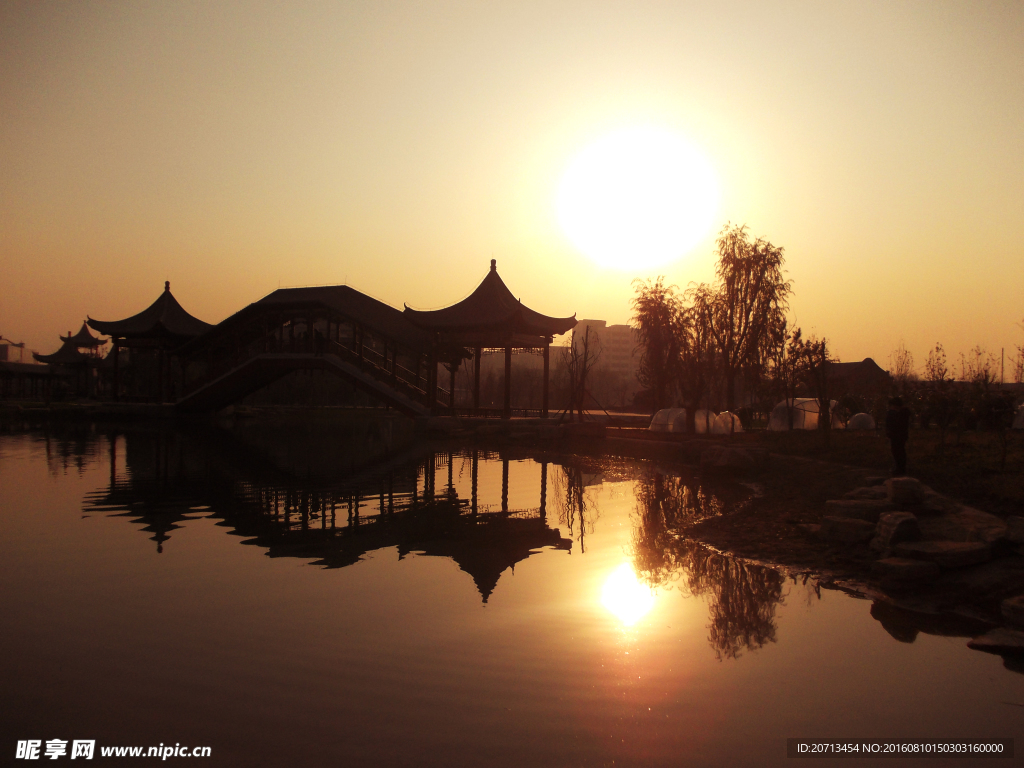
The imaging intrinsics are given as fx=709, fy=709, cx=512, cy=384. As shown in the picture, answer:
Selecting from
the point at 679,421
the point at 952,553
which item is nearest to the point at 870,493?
the point at 952,553

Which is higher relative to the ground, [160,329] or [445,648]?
[160,329]

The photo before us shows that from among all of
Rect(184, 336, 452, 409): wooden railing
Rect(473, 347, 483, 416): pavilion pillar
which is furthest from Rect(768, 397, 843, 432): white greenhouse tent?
Rect(184, 336, 452, 409): wooden railing

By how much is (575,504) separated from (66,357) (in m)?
60.9

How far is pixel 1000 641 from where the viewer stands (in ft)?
19.3

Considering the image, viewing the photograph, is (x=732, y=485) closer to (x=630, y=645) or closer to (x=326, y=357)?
(x=630, y=645)

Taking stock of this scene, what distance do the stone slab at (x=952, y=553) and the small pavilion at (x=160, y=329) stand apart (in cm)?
3885

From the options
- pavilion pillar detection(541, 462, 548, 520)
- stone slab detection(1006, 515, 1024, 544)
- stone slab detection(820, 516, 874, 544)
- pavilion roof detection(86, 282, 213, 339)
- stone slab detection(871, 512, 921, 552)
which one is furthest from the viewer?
pavilion roof detection(86, 282, 213, 339)

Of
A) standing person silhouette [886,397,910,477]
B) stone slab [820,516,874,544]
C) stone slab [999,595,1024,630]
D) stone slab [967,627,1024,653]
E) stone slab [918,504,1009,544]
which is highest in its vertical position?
standing person silhouette [886,397,910,477]

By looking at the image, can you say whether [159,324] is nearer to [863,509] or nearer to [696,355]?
[696,355]

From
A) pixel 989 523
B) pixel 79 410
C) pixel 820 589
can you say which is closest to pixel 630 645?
pixel 820 589

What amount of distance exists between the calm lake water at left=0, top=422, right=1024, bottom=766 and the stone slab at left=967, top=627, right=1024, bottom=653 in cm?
12

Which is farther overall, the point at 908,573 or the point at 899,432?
the point at 899,432

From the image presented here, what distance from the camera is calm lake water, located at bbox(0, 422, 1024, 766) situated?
4320mm

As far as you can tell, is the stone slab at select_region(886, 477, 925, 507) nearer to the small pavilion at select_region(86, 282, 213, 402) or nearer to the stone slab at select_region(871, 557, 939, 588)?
the stone slab at select_region(871, 557, 939, 588)
